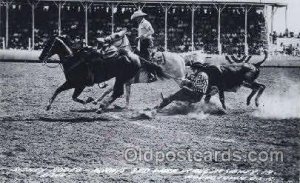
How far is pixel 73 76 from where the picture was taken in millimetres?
11344

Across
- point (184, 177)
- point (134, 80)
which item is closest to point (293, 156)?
point (184, 177)

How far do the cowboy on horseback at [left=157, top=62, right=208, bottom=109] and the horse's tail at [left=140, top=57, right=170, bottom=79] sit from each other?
1.38 feet

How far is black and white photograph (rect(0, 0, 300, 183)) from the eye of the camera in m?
9.20

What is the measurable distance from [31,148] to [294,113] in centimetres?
582

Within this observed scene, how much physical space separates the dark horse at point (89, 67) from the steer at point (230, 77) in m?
1.29

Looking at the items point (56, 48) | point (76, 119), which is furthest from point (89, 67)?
point (76, 119)

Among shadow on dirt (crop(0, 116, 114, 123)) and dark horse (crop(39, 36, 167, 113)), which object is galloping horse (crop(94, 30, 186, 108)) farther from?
shadow on dirt (crop(0, 116, 114, 123))

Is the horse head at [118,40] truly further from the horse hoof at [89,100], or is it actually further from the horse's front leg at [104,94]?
the horse hoof at [89,100]

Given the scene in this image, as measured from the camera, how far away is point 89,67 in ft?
37.4

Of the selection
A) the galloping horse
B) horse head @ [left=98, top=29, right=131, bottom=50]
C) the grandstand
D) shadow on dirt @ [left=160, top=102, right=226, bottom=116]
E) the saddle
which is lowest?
shadow on dirt @ [left=160, top=102, right=226, bottom=116]

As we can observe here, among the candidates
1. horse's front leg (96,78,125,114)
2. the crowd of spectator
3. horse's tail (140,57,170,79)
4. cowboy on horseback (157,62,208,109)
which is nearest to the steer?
cowboy on horseback (157,62,208,109)

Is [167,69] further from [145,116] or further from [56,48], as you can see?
[56,48]

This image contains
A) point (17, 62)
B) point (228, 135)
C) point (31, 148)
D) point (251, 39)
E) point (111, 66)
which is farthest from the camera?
point (251, 39)

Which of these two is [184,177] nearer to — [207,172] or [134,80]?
[207,172]
